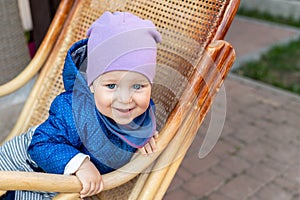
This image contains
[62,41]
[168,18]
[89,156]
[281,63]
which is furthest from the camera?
[281,63]

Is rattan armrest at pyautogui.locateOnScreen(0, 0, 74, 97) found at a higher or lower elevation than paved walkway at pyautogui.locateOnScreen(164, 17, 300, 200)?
higher

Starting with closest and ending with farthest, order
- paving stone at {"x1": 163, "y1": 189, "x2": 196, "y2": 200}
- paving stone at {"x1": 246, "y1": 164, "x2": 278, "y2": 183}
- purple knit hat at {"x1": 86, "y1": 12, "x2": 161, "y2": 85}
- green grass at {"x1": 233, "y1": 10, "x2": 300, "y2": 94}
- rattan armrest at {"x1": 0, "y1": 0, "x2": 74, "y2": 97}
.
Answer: purple knit hat at {"x1": 86, "y1": 12, "x2": 161, "y2": 85}, rattan armrest at {"x1": 0, "y1": 0, "x2": 74, "y2": 97}, paving stone at {"x1": 163, "y1": 189, "x2": 196, "y2": 200}, paving stone at {"x1": 246, "y1": 164, "x2": 278, "y2": 183}, green grass at {"x1": 233, "y1": 10, "x2": 300, "y2": 94}

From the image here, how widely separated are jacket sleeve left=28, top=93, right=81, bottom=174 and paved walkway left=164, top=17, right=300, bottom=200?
0.89 metres

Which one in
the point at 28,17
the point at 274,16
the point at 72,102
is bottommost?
the point at 274,16

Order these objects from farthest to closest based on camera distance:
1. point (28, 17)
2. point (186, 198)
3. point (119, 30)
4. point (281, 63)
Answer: point (281, 63)
point (28, 17)
point (186, 198)
point (119, 30)

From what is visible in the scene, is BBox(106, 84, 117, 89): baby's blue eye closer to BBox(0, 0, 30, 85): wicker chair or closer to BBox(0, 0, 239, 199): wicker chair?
BBox(0, 0, 239, 199): wicker chair

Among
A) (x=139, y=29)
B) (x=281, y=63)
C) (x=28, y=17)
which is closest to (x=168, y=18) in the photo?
(x=139, y=29)

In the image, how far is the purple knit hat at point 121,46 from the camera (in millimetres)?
1175

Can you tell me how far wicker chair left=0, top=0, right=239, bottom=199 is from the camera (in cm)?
134

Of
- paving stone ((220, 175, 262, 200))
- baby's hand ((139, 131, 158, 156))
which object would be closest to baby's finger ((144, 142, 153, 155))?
baby's hand ((139, 131, 158, 156))

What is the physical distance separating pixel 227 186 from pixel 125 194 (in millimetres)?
1255

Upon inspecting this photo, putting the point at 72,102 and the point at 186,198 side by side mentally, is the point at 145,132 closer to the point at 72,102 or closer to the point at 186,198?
the point at 72,102

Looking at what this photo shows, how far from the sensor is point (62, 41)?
79.7 inches

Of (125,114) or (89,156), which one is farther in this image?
(89,156)
